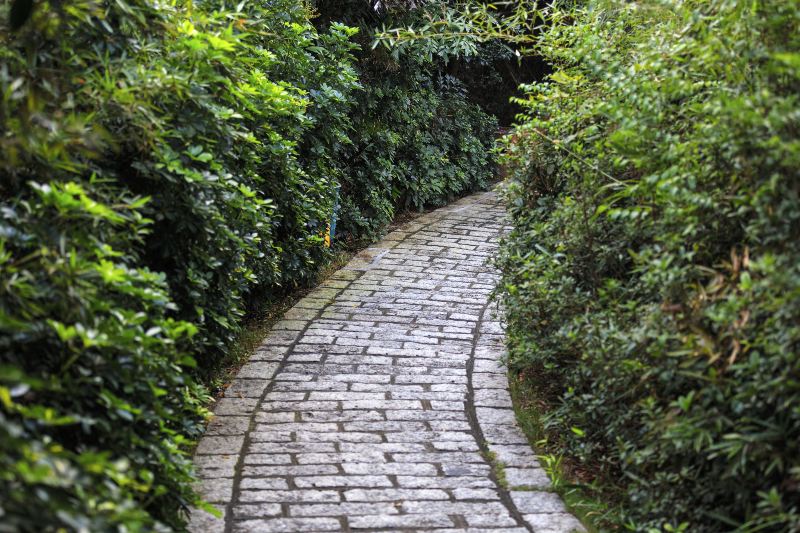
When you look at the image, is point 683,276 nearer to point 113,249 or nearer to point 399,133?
point 113,249

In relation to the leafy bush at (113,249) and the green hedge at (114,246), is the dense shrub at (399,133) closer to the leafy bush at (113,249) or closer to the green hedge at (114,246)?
the green hedge at (114,246)

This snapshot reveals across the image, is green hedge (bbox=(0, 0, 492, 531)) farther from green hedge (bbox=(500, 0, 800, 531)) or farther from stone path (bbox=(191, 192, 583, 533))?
green hedge (bbox=(500, 0, 800, 531))

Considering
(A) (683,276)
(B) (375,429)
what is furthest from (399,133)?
(A) (683,276)

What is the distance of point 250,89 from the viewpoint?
4801mm

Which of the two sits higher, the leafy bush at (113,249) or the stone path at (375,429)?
the leafy bush at (113,249)

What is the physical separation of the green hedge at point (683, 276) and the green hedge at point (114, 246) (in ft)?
6.01

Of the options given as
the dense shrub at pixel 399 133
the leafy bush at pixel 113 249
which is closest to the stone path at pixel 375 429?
the leafy bush at pixel 113 249

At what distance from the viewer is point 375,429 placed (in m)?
4.73

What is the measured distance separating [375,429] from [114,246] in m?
1.98

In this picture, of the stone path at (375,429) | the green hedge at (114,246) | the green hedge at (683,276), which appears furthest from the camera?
the stone path at (375,429)

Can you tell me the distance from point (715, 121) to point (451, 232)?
6.46 metres

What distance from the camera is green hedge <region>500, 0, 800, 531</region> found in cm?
292

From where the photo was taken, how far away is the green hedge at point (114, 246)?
231cm

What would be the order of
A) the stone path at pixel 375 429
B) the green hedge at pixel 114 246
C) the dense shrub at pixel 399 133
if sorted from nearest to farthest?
1. the green hedge at pixel 114 246
2. the stone path at pixel 375 429
3. the dense shrub at pixel 399 133
